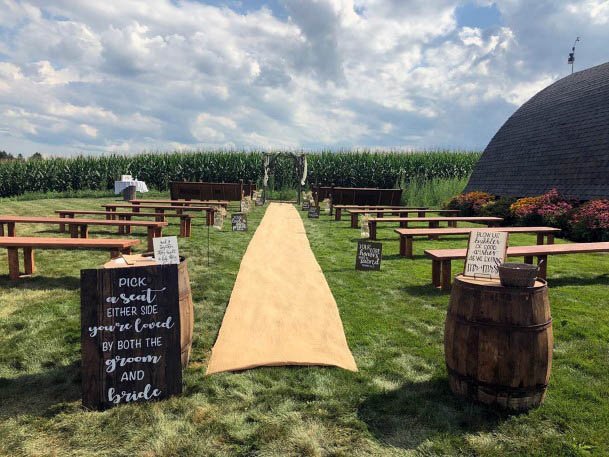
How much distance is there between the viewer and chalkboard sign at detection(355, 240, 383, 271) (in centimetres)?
775

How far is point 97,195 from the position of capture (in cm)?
2684

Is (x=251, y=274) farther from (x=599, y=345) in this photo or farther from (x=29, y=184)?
(x=29, y=184)

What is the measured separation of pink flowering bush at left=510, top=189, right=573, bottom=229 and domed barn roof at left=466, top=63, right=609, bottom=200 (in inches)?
22.0

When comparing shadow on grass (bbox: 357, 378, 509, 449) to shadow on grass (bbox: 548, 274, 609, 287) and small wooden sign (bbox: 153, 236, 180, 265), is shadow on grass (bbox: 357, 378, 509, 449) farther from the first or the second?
shadow on grass (bbox: 548, 274, 609, 287)

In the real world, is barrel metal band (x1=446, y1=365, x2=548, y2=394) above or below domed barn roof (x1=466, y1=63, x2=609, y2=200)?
below

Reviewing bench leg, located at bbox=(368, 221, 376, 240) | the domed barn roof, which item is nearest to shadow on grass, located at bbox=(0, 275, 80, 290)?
bench leg, located at bbox=(368, 221, 376, 240)

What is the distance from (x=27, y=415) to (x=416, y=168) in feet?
95.9

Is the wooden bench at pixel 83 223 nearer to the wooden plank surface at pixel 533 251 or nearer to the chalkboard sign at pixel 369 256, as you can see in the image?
the chalkboard sign at pixel 369 256

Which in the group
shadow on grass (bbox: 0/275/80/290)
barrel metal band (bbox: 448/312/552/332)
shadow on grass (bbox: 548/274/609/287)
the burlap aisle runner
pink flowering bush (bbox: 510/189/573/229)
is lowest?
the burlap aisle runner

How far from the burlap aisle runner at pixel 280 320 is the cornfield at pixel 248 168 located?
73.5 feet

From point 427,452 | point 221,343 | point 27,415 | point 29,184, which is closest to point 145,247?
point 221,343

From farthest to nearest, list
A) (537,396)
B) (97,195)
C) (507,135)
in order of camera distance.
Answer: (97,195) < (507,135) < (537,396)

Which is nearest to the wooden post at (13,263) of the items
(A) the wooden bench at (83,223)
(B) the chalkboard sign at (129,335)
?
(A) the wooden bench at (83,223)

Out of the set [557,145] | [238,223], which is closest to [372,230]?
[238,223]
